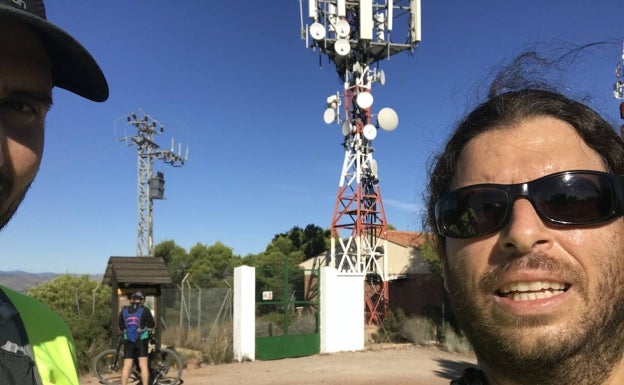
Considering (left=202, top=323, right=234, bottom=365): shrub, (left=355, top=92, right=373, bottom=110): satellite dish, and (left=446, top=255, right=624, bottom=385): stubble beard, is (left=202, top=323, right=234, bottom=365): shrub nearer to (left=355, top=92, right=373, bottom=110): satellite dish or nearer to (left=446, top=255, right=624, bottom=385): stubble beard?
(left=355, top=92, right=373, bottom=110): satellite dish

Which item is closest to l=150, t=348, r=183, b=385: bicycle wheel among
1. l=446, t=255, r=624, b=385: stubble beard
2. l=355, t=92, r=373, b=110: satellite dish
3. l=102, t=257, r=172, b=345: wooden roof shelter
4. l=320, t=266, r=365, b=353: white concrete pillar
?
l=102, t=257, r=172, b=345: wooden roof shelter

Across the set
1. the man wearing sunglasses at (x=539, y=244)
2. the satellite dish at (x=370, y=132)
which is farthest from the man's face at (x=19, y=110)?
the satellite dish at (x=370, y=132)

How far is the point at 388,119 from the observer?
18938 mm

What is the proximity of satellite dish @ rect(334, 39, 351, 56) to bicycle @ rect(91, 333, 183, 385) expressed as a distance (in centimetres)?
1276

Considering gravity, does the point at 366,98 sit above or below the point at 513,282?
above

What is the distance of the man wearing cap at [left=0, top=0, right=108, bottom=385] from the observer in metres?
1.04

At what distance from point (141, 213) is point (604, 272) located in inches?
1118

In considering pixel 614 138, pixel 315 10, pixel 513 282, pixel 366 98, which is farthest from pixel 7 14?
pixel 315 10

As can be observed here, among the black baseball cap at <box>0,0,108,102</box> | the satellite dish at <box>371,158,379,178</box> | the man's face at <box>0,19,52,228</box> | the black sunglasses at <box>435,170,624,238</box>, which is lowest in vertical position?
the black sunglasses at <box>435,170,624,238</box>

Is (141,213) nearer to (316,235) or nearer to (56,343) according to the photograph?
(316,235)

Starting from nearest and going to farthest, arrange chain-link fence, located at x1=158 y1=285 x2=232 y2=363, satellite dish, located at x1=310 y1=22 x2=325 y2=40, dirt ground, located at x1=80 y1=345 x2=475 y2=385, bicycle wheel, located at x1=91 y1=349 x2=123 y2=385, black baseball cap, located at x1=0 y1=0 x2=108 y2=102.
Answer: black baseball cap, located at x1=0 y1=0 x2=108 y2=102 → bicycle wheel, located at x1=91 y1=349 x2=123 y2=385 → dirt ground, located at x1=80 y1=345 x2=475 y2=385 → chain-link fence, located at x1=158 y1=285 x2=232 y2=363 → satellite dish, located at x1=310 y1=22 x2=325 y2=40

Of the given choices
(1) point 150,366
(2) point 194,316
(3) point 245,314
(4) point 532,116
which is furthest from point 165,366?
(4) point 532,116

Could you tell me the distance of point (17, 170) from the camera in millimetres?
1074

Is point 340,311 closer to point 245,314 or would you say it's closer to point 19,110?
point 245,314
